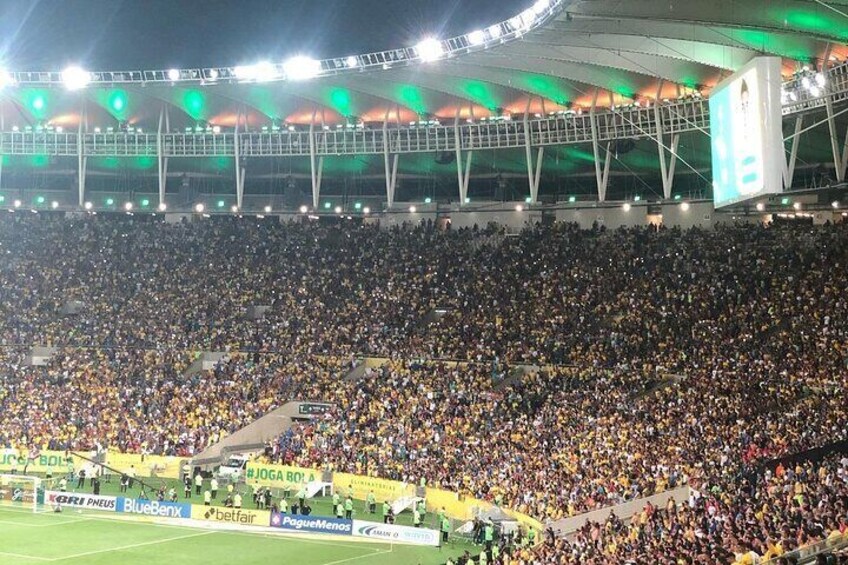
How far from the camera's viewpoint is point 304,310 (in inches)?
2147

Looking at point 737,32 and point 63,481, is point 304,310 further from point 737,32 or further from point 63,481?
point 737,32

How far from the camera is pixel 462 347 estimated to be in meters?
48.0

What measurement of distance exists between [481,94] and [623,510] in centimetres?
2738

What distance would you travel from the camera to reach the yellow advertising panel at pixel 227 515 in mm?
36188

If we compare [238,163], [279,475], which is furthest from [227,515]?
[238,163]

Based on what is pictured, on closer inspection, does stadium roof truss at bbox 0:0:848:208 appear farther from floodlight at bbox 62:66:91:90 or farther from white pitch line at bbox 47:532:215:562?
white pitch line at bbox 47:532:215:562

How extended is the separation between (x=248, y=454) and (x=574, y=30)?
22600mm

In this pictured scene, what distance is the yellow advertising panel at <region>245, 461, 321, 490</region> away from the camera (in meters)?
41.6

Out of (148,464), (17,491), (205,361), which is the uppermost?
(205,361)

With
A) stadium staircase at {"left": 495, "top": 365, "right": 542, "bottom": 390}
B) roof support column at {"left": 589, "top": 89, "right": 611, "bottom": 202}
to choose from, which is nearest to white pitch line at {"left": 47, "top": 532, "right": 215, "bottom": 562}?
stadium staircase at {"left": 495, "top": 365, "right": 542, "bottom": 390}

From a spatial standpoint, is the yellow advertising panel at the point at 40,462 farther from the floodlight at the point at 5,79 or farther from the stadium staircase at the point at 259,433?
the floodlight at the point at 5,79

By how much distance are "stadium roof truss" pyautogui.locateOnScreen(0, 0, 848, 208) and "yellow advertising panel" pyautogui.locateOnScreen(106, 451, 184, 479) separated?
61.0 ft

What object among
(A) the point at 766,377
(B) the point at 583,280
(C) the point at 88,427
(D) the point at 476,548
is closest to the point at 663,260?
Result: (B) the point at 583,280

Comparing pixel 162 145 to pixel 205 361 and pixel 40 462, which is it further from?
pixel 40 462
